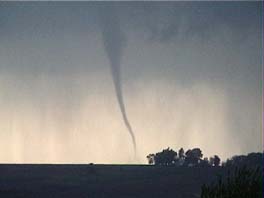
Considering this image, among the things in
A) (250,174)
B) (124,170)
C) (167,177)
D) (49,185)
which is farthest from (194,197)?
(250,174)

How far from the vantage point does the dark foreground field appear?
271ft

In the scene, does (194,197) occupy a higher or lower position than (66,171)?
lower

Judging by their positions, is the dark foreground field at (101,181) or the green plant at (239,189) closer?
the green plant at (239,189)

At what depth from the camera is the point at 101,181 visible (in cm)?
10019

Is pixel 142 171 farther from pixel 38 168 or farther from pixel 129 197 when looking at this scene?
pixel 129 197

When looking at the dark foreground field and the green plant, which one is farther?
the dark foreground field

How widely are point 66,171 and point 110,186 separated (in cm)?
2674

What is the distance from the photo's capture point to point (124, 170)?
12194 centimetres

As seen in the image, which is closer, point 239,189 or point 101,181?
point 239,189

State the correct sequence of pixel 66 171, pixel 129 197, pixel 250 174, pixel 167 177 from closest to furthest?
pixel 250 174, pixel 129 197, pixel 167 177, pixel 66 171

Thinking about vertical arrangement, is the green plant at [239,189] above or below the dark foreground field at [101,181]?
below

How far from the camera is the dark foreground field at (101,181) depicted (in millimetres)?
82750

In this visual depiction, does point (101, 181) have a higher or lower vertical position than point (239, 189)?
higher

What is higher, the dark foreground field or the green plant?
the dark foreground field
